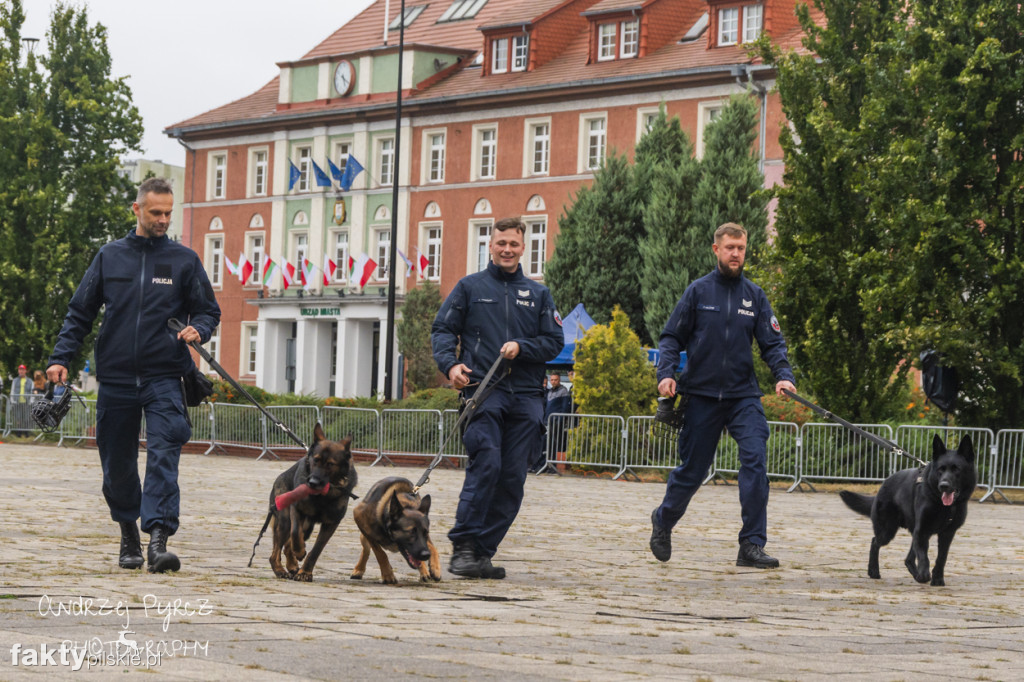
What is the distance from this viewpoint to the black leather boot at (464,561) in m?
9.75

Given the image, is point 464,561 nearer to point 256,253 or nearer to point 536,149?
point 536,149

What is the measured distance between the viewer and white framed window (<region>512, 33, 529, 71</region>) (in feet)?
189

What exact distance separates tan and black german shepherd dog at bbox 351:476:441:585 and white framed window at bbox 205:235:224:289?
57727mm

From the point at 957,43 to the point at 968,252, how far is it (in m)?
3.00

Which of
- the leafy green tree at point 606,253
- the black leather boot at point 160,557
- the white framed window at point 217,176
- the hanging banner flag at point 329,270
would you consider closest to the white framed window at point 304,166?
the white framed window at point 217,176

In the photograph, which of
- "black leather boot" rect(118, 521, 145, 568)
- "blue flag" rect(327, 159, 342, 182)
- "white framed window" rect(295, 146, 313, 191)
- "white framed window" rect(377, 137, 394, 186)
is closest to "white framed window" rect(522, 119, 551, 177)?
"blue flag" rect(327, 159, 342, 182)

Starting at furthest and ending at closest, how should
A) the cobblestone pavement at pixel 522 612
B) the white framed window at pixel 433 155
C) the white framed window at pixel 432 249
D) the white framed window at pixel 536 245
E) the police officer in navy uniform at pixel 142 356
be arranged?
the white framed window at pixel 433 155
the white framed window at pixel 432 249
the white framed window at pixel 536 245
the police officer in navy uniform at pixel 142 356
the cobblestone pavement at pixel 522 612

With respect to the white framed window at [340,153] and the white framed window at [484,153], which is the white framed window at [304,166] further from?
the white framed window at [484,153]

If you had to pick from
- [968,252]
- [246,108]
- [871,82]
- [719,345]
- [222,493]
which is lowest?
[222,493]

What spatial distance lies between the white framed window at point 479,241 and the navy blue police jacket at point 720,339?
4582 centimetres

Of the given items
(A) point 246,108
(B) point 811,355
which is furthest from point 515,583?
(A) point 246,108

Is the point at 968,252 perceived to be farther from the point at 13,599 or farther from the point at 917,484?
the point at 13,599

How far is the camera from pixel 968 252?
2348 centimetres

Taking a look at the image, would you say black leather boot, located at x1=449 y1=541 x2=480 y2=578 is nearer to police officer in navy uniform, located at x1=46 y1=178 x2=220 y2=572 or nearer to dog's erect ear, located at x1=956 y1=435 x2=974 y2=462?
police officer in navy uniform, located at x1=46 y1=178 x2=220 y2=572
